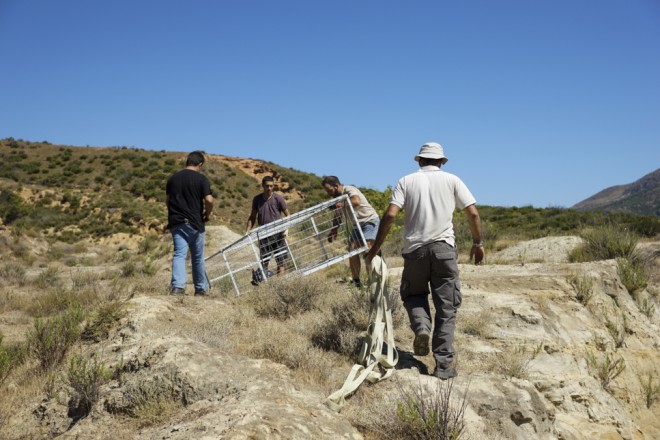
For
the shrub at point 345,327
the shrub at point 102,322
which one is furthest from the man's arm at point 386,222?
the shrub at point 102,322

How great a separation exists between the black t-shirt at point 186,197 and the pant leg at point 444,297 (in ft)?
11.3

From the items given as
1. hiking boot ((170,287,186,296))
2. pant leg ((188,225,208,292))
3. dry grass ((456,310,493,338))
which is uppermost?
pant leg ((188,225,208,292))

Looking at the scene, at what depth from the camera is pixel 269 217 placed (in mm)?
7930

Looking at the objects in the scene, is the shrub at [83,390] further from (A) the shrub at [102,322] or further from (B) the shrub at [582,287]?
(B) the shrub at [582,287]

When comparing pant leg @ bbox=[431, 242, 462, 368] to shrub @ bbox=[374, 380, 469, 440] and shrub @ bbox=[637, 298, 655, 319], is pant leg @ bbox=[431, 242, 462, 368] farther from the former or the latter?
shrub @ bbox=[637, 298, 655, 319]

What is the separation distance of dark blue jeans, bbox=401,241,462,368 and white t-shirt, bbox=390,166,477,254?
0.29ft

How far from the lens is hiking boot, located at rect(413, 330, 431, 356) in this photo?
14.0 feet

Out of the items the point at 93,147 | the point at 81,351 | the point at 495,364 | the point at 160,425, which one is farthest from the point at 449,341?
the point at 93,147

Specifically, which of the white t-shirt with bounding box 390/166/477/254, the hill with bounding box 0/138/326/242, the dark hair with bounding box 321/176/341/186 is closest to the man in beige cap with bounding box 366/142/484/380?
the white t-shirt with bounding box 390/166/477/254

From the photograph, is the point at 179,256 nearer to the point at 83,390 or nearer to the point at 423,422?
the point at 83,390

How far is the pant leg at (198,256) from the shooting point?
260 inches

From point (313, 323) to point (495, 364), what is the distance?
1.82 m

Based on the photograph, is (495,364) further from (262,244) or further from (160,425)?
(262,244)

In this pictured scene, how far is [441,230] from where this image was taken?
430cm
